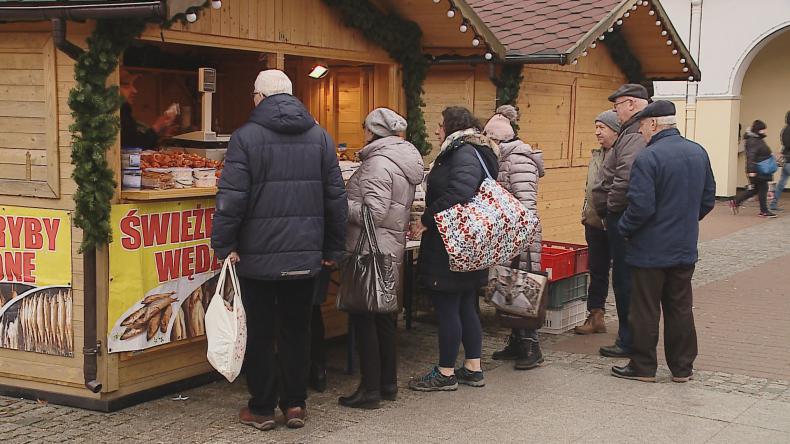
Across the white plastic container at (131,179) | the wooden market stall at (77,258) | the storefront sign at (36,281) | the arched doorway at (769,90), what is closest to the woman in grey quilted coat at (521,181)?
the wooden market stall at (77,258)

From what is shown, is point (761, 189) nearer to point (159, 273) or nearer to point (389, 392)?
point (389, 392)

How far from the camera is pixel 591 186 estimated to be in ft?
26.8

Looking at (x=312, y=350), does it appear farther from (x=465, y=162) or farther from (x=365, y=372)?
(x=465, y=162)

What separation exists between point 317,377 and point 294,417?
807mm

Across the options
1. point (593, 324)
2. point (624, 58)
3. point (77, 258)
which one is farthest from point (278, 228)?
point (624, 58)

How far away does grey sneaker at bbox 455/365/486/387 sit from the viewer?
6602mm

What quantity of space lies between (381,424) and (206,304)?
153 centimetres

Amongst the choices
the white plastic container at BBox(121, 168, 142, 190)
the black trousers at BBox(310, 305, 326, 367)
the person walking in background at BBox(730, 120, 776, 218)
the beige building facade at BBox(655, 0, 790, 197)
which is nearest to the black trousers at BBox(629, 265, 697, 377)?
the black trousers at BBox(310, 305, 326, 367)

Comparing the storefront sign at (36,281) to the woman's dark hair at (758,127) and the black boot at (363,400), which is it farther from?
the woman's dark hair at (758,127)

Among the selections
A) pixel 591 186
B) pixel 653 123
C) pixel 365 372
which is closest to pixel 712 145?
pixel 591 186

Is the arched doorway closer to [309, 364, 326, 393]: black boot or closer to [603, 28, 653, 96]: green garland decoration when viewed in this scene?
[603, 28, 653, 96]: green garland decoration

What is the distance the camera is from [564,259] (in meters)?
8.34

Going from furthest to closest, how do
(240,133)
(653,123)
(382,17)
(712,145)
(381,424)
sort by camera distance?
1. (712,145)
2. (382,17)
3. (653,123)
4. (381,424)
5. (240,133)

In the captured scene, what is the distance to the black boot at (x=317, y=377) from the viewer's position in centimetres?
646
